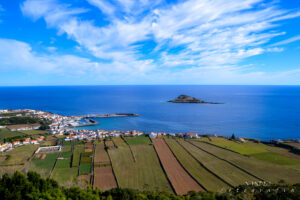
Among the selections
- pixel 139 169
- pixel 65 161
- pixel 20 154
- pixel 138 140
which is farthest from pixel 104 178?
pixel 20 154

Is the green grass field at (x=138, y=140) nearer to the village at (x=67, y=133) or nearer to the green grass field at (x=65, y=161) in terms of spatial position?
the village at (x=67, y=133)

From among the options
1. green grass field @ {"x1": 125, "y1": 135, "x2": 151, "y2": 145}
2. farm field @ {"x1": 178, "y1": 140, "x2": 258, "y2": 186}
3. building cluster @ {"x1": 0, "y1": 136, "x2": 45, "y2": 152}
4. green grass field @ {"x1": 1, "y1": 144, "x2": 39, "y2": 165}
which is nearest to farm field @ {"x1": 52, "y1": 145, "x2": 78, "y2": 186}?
green grass field @ {"x1": 1, "y1": 144, "x2": 39, "y2": 165}

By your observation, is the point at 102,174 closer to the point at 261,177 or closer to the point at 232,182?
the point at 232,182

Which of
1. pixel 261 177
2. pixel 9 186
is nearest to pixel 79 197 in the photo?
pixel 9 186

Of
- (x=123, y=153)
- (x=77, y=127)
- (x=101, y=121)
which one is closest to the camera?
(x=123, y=153)

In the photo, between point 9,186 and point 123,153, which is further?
point 123,153

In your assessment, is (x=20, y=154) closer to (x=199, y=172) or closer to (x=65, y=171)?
(x=65, y=171)

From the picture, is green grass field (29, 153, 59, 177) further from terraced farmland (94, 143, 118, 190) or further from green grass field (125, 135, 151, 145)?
green grass field (125, 135, 151, 145)
